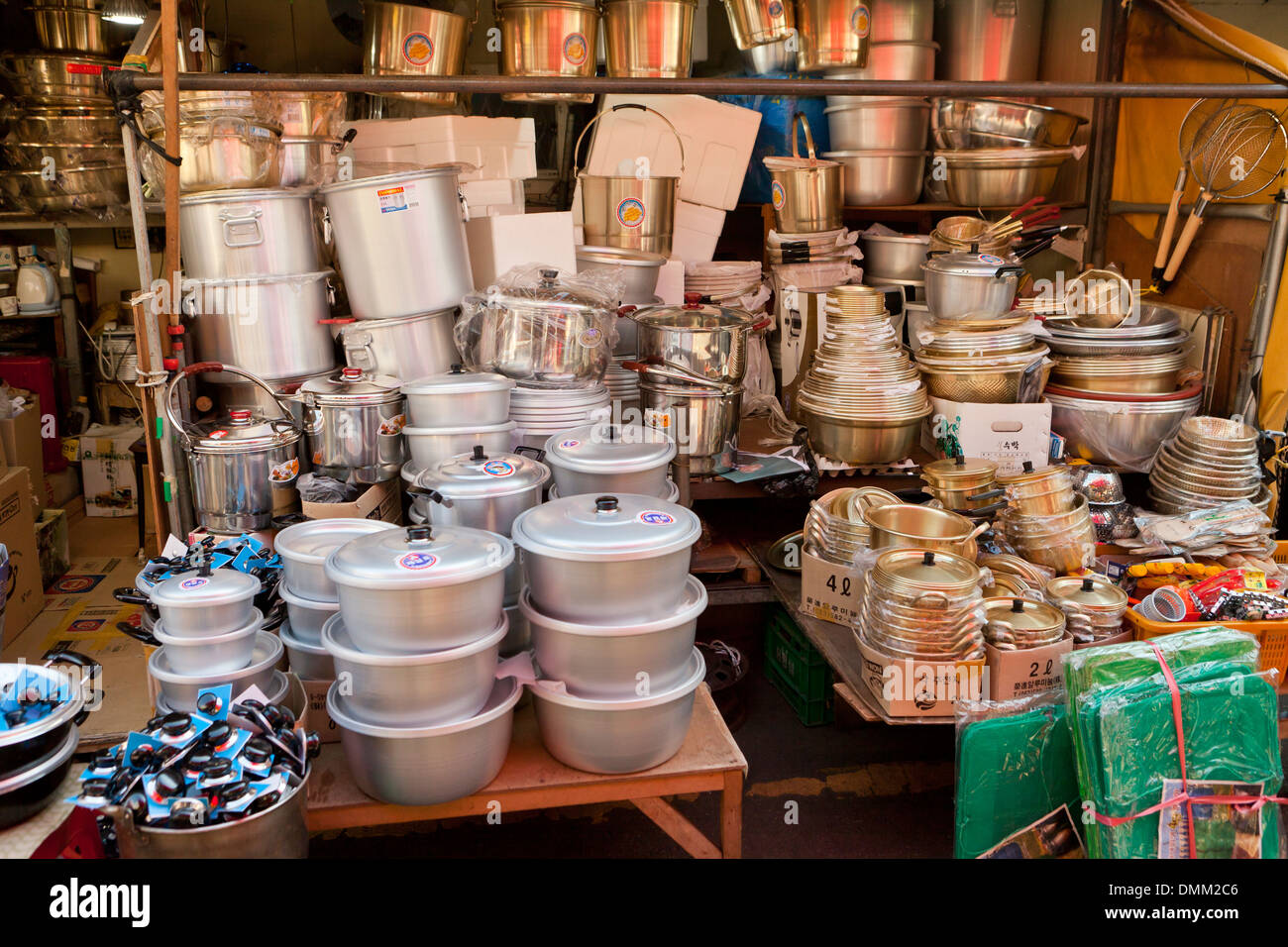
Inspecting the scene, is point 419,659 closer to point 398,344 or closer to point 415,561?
point 415,561

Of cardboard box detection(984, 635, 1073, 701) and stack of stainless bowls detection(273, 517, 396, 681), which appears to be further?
cardboard box detection(984, 635, 1073, 701)

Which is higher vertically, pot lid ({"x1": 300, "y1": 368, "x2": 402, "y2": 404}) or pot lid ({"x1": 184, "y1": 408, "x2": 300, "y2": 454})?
pot lid ({"x1": 300, "y1": 368, "x2": 402, "y2": 404})

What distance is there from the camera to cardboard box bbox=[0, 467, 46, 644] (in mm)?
4648

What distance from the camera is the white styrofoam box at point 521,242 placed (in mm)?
4414

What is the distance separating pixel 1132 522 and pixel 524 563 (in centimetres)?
267

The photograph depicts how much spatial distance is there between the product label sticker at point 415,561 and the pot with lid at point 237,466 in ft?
4.92

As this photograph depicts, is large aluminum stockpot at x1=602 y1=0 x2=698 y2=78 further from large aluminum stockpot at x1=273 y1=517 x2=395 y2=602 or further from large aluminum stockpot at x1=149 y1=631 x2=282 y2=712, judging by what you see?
large aluminum stockpot at x1=149 y1=631 x2=282 y2=712

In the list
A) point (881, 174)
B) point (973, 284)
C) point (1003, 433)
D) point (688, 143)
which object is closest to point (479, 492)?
point (1003, 433)

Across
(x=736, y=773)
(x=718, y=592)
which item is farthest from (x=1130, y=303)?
(x=736, y=773)

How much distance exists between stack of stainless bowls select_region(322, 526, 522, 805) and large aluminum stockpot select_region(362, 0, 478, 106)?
2834mm

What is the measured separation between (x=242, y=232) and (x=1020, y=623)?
318 cm

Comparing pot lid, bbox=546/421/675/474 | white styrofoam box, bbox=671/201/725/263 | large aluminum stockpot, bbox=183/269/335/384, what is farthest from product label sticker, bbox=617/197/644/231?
pot lid, bbox=546/421/675/474

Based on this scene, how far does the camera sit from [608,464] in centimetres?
302

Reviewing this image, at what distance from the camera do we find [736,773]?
2.76m
